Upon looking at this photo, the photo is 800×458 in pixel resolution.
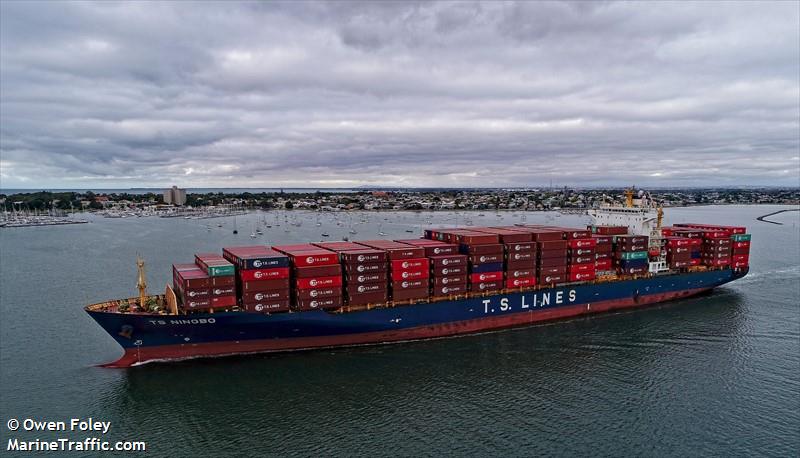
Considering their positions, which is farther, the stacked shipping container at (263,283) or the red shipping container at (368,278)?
the red shipping container at (368,278)

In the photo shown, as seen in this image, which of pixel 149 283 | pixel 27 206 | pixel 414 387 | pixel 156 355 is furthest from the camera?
pixel 27 206

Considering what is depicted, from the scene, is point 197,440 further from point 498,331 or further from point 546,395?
point 498,331

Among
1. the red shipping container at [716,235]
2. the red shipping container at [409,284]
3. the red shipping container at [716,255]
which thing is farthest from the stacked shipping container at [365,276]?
the red shipping container at [716,255]

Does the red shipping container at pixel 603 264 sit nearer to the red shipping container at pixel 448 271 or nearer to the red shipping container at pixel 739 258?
the red shipping container at pixel 448 271

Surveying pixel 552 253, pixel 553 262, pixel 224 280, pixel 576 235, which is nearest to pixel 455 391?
pixel 224 280

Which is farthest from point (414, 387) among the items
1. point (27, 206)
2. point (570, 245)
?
point (27, 206)

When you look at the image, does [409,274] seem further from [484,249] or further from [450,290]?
[484,249]
